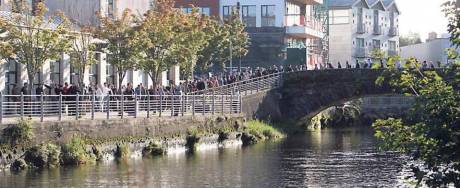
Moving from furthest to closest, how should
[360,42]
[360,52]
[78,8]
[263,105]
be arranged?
[360,42] < [360,52] < [263,105] < [78,8]

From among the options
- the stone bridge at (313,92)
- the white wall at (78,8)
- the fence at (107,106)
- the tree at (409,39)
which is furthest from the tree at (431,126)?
the tree at (409,39)

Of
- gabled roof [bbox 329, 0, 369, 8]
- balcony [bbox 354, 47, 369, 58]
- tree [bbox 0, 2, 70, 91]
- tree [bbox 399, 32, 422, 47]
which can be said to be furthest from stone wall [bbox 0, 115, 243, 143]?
tree [bbox 399, 32, 422, 47]

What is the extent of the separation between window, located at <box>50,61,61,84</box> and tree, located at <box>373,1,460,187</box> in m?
37.7

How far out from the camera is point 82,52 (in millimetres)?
49781

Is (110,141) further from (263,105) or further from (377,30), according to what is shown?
(377,30)

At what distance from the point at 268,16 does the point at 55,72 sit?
1582 inches

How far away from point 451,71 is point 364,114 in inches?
2911

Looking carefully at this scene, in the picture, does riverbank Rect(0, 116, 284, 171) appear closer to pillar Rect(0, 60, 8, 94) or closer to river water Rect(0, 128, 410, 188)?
river water Rect(0, 128, 410, 188)

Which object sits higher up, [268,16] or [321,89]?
[268,16]

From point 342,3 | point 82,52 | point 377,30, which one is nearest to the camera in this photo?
point 82,52

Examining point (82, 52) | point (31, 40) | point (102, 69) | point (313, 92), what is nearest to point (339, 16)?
point (313, 92)

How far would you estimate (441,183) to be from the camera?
14.8 metres

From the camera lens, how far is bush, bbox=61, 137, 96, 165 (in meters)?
37.7

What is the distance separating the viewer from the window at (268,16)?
9006 cm
